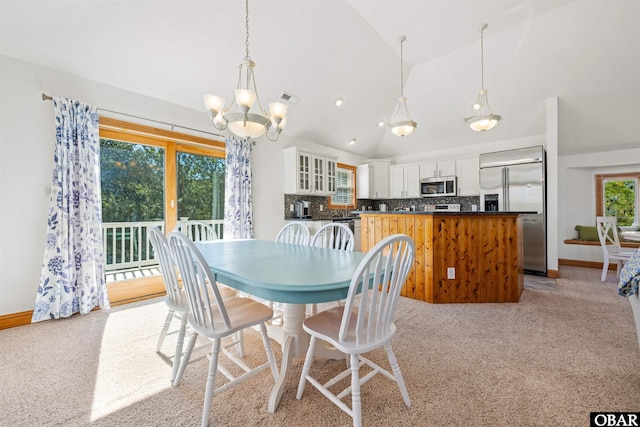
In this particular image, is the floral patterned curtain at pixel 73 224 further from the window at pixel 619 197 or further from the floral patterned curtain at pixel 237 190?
the window at pixel 619 197

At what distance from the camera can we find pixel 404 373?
1786mm

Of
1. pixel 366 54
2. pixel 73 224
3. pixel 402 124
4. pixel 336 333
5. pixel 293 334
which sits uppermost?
pixel 366 54

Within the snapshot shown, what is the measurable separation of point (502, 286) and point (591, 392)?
5.36 ft

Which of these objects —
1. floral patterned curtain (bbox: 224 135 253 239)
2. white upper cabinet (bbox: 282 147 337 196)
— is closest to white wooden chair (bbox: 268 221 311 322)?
floral patterned curtain (bbox: 224 135 253 239)

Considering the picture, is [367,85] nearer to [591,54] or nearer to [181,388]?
[591,54]

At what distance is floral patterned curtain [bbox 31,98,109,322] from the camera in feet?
8.66

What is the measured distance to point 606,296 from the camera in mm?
3279

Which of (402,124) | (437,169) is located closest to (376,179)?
(437,169)

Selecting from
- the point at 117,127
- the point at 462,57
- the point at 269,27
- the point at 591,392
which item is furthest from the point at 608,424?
the point at 117,127

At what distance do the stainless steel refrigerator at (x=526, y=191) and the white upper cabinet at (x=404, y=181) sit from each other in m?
1.44

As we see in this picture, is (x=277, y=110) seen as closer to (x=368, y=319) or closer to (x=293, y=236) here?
(x=293, y=236)

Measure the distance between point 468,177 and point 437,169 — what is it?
2.00 ft

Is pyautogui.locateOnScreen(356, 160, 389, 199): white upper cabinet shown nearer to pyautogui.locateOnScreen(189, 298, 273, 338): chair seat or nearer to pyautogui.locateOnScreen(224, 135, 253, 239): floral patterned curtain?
pyautogui.locateOnScreen(224, 135, 253, 239): floral patterned curtain

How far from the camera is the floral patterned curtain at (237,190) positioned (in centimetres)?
398
